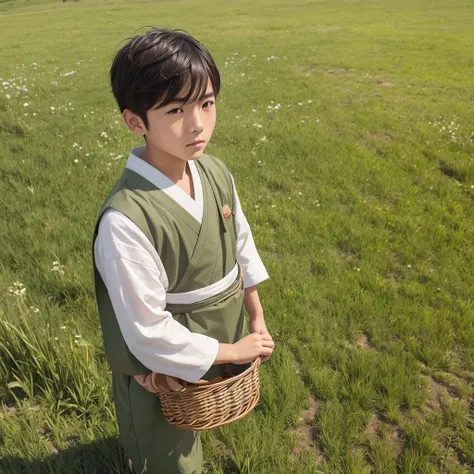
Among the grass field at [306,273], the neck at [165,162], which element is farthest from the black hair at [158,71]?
the grass field at [306,273]

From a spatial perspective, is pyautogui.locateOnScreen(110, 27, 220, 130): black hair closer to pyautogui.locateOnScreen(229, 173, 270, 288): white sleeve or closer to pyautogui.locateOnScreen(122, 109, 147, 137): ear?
pyautogui.locateOnScreen(122, 109, 147, 137): ear

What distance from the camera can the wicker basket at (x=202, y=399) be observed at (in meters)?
1.82

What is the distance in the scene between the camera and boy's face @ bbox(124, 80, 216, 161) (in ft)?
5.55

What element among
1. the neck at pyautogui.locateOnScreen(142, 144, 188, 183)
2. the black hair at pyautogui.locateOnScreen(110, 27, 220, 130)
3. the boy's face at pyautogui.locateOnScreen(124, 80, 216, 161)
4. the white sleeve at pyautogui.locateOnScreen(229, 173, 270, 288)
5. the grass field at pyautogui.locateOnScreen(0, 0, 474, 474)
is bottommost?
the grass field at pyautogui.locateOnScreen(0, 0, 474, 474)

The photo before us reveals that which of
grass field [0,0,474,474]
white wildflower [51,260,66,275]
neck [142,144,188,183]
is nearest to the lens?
neck [142,144,188,183]

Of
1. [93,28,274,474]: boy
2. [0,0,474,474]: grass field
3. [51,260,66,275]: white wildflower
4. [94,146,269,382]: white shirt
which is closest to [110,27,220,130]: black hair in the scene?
[93,28,274,474]: boy

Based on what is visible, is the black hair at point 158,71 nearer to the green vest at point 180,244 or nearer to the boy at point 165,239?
the boy at point 165,239

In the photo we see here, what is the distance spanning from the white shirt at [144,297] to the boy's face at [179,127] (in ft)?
0.49

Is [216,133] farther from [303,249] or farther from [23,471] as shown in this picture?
[23,471]

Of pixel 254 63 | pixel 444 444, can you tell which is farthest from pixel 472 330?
pixel 254 63

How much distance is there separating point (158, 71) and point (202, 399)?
4.43 ft

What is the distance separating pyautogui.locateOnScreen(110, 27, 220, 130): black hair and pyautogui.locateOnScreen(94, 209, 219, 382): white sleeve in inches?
18.6

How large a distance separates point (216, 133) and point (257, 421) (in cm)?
660

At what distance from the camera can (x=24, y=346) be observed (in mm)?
3066
